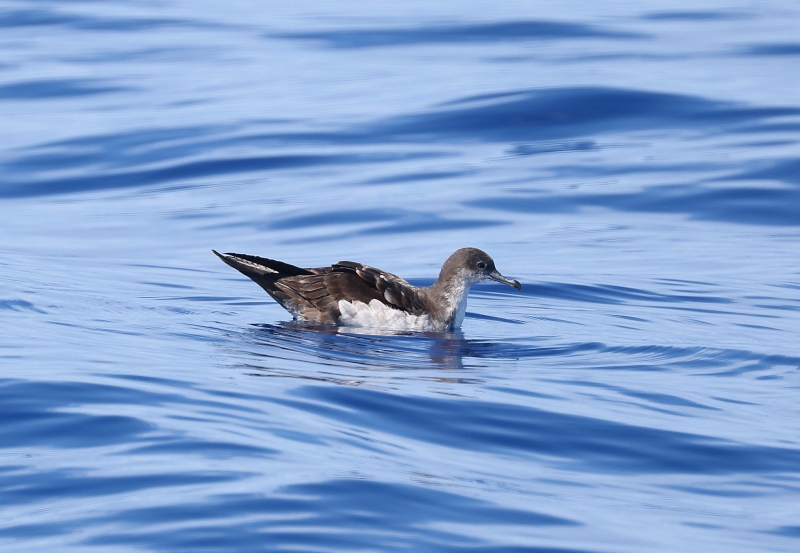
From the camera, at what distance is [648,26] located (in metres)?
21.8

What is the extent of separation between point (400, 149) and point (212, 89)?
4345 millimetres

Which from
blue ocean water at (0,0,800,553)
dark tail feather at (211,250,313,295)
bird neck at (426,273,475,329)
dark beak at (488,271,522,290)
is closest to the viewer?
blue ocean water at (0,0,800,553)

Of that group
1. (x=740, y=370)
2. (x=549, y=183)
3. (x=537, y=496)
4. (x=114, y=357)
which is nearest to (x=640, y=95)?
(x=549, y=183)

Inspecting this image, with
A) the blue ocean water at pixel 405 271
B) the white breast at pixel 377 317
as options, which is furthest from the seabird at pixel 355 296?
the blue ocean water at pixel 405 271

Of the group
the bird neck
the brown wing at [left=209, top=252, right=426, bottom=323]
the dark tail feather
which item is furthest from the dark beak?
the dark tail feather

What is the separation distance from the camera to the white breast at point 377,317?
948 cm

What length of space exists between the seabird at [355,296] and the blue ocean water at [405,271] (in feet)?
0.75

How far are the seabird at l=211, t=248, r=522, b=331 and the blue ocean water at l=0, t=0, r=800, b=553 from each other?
230 millimetres

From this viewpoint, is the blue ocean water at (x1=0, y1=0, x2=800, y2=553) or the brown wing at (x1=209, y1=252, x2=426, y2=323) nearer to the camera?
the blue ocean water at (x1=0, y1=0, x2=800, y2=553)

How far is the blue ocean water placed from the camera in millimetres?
5152

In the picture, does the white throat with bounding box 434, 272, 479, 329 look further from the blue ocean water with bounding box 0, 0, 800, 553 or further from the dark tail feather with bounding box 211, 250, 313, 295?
the dark tail feather with bounding box 211, 250, 313, 295

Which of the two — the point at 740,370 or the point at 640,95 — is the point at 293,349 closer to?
the point at 740,370

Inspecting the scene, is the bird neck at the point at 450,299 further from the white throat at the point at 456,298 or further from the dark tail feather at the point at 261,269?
the dark tail feather at the point at 261,269

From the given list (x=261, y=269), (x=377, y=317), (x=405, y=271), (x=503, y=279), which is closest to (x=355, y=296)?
(x=377, y=317)
